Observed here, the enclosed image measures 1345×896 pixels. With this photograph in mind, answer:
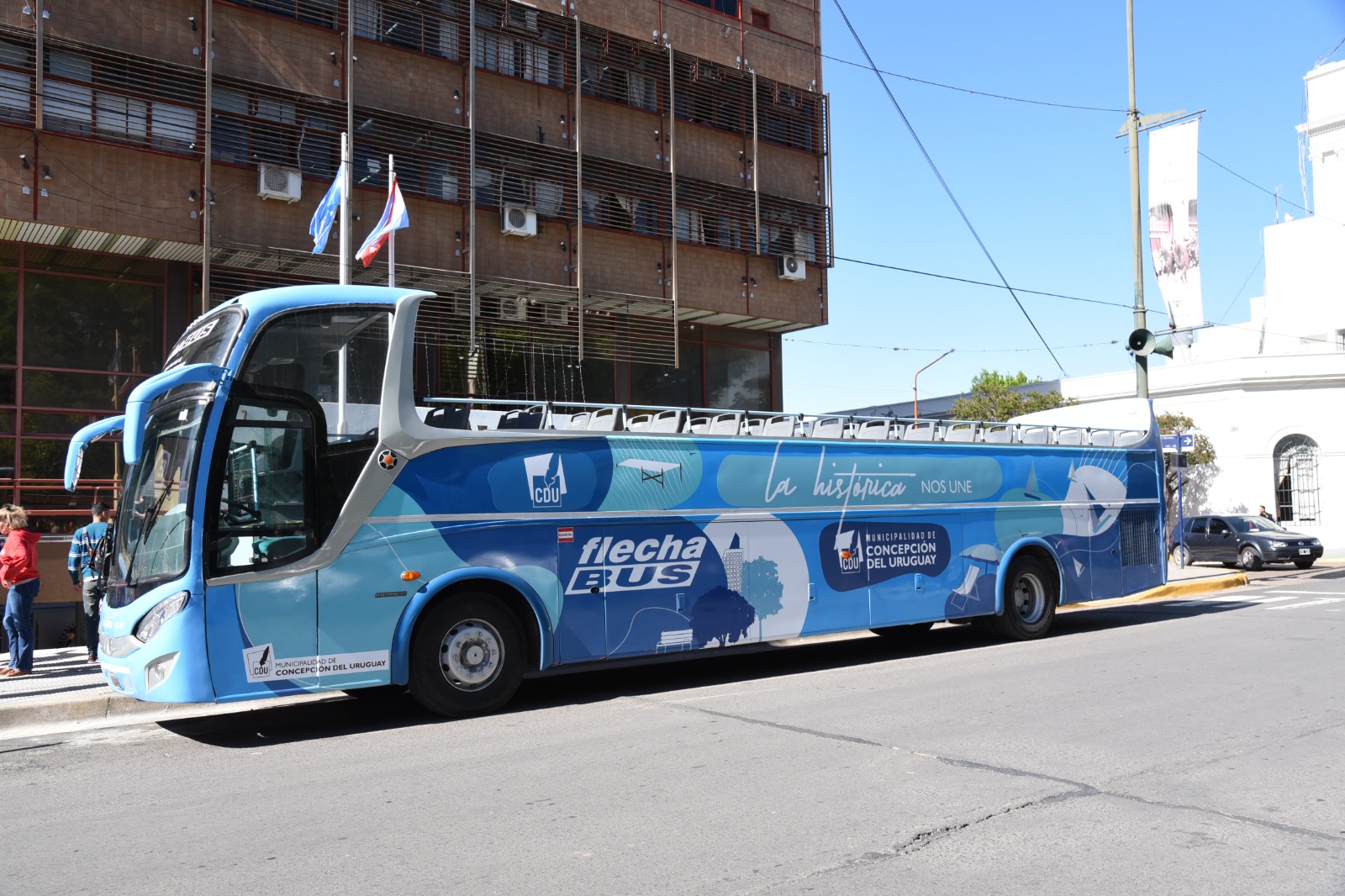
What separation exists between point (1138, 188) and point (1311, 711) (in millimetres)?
15841

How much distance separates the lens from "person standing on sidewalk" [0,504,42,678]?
1134 centimetres

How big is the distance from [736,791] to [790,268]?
19117mm

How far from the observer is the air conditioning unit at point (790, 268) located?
2417 cm

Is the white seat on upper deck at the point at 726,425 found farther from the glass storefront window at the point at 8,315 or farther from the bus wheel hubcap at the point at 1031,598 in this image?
the glass storefront window at the point at 8,315

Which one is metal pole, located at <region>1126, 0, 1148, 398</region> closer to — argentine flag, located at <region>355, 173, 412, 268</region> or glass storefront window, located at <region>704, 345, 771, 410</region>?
glass storefront window, located at <region>704, 345, 771, 410</region>

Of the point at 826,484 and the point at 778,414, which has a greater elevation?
the point at 778,414

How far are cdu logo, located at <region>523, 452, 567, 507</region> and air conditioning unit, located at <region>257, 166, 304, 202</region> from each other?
10.2m

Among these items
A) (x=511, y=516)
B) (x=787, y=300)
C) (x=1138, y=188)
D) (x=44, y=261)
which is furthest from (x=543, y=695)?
(x=1138, y=188)

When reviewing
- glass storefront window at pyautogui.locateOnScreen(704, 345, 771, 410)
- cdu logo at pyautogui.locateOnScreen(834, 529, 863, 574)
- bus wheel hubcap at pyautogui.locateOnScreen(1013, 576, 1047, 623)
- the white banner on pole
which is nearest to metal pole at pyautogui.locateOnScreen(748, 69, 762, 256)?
glass storefront window at pyautogui.locateOnScreen(704, 345, 771, 410)

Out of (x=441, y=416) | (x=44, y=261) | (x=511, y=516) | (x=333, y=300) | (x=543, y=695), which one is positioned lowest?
(x=543, y=695)

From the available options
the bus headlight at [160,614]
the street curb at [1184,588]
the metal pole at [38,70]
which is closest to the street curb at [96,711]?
the bus headlight at [160,614]

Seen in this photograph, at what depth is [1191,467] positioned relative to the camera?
127 feet

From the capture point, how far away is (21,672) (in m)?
11.5

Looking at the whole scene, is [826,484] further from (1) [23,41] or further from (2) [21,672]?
(1) [23,41]
